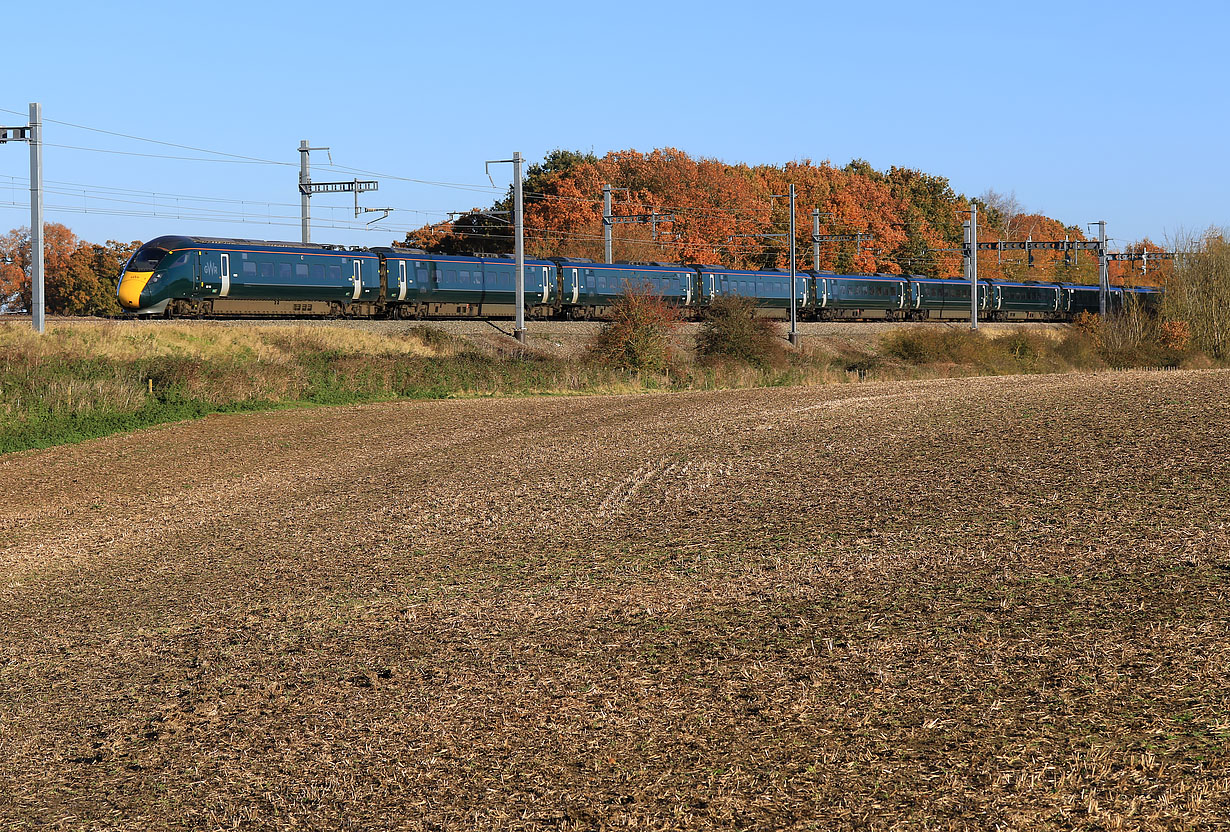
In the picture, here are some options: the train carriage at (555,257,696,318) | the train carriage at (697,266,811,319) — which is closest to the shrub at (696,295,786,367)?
the train carriage at (555,257,696,318)

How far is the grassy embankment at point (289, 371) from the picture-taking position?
88.9 feet

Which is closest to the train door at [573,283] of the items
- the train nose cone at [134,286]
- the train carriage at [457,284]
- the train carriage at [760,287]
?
the train carriage at [457,284]

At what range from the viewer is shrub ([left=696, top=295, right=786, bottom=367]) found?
48562mm

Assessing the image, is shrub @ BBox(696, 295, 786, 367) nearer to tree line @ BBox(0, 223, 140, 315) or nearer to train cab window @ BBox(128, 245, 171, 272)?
train cab window @ BBox(128, 245, 171, 272)

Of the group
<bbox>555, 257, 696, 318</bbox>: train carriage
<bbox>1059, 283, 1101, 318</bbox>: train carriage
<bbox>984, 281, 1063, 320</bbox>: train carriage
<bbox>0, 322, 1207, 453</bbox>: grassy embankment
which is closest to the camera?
<bbox>0, 322, 1207, 453</bbox>: grassy embankment

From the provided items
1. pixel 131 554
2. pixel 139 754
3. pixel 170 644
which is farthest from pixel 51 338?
pixel 139 754

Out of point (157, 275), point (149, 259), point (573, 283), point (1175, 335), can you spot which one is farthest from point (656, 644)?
point (1175, 335)

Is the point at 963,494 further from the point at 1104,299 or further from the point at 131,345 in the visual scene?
the point at 1104,299

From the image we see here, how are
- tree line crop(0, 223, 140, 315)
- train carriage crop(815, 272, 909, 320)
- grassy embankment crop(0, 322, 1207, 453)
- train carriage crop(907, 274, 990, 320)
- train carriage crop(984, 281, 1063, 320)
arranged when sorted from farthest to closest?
tree line crop(0, 223, 140, 315) < train carriage crop(984, 281, 1063, 320) < train carriage crop(907, 274, 990, 320) < train carriage crop(815, 272, 909, 320) < grassy embankment crop(0, 322, 1207, 453)

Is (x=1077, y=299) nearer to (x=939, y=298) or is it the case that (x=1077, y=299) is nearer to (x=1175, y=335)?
(x=939, y=298)

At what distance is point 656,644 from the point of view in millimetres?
8609

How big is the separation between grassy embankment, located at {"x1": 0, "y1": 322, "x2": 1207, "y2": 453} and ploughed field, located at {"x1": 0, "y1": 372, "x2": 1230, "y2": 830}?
10085 mm

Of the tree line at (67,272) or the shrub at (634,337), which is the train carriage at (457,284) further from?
the tree line at (67,272)

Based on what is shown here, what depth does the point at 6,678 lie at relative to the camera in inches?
354
